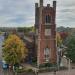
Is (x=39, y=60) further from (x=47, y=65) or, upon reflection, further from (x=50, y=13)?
(x=50, y=13)

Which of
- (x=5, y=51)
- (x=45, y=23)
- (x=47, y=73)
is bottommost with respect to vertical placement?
(x=47, y=73)

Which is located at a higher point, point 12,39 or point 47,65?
point 12,39

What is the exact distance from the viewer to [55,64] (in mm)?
35281

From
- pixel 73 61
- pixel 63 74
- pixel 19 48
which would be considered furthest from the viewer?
pixel 73 61

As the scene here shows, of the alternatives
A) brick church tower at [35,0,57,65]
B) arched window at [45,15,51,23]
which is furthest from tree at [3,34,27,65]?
arched window at [45,15,51,23]

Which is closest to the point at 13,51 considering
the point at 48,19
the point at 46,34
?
the point at 46,34

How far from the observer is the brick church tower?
35156 millimetres

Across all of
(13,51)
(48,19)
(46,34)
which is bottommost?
(13,51)

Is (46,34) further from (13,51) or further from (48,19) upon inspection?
(13,51)

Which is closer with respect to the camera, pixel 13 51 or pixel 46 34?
pixel 13 51

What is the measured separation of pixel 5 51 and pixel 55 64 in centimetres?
719

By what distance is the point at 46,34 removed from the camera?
35438mm

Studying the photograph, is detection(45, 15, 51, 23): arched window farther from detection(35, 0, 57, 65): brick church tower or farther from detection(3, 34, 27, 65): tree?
detection(3, 34, 27, 65): tree

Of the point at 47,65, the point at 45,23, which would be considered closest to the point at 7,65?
the point at 47,65
